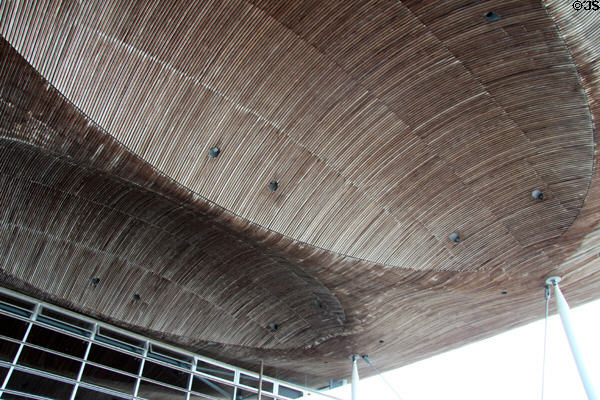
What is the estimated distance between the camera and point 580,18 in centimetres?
712

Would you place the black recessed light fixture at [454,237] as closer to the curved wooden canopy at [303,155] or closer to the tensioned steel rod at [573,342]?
the curved wooden canopy at [303,155]

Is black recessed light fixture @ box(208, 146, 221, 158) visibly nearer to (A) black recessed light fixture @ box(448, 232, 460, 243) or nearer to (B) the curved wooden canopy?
(B) the curved wooden canopy

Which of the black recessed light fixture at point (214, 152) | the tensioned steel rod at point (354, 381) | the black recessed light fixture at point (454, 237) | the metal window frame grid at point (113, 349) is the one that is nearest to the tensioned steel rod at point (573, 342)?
the black recessed light fixture at point (454, 237)

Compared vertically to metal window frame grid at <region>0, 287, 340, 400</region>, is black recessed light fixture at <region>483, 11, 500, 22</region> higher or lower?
higher

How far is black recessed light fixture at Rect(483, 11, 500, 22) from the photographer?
751 cm

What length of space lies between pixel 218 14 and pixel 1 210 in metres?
7.14

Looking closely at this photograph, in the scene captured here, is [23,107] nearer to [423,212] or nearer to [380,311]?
[423,212]

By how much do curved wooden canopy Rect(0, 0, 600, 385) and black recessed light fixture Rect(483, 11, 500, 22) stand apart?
2 centimetres

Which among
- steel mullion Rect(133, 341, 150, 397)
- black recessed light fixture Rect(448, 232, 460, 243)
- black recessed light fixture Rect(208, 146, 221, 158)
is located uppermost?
black recessed light fixture Rect(208, 146, 221, 158)

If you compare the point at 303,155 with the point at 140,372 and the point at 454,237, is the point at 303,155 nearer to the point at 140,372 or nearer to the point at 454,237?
the point at 454,237

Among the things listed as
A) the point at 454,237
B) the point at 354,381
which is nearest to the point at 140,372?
the point at 354,381

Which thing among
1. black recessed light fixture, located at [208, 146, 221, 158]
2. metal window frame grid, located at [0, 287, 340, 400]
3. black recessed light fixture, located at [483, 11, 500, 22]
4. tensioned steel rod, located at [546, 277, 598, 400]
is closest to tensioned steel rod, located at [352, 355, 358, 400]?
metal window frame grid, located at [0, 287, 340, 400]

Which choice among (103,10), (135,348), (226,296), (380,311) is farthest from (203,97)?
(135,348)

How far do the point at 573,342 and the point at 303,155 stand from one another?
7578mm
